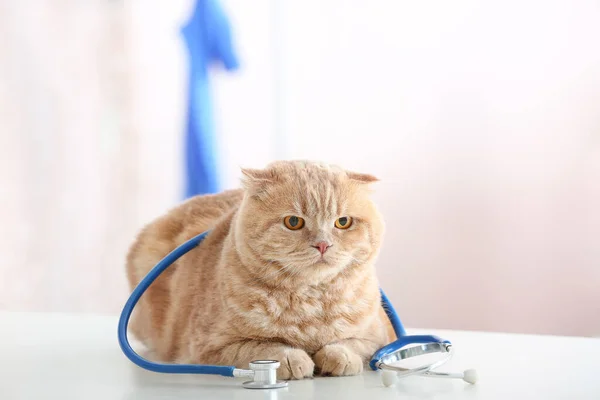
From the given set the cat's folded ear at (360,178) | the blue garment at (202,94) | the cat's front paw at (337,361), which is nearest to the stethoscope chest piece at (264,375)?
the cat's front paw at (337,361)

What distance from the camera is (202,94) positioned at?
3.06m

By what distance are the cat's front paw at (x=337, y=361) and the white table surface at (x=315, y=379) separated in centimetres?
2

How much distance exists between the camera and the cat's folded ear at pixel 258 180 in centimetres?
133

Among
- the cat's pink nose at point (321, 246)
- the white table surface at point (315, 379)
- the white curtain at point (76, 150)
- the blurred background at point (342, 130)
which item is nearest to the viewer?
the white table surface at point (315, 379)

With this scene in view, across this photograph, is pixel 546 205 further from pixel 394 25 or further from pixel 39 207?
pixel 39 207

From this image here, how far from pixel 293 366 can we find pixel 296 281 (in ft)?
0.54

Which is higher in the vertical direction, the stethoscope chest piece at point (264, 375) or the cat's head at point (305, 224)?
the cat's head at point (305, 224)

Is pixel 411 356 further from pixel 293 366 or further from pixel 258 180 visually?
pixel 258 180

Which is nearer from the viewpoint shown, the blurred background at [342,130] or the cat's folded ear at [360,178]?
the cat's folded ear at [360,178]

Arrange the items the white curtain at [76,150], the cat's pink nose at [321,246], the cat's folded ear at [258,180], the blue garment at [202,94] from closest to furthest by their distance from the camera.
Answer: the cat's pink nose at [321,246] < the cat's folded ear at [258,180] < the white curtain at [76,150] < the blue garment at [202,94]

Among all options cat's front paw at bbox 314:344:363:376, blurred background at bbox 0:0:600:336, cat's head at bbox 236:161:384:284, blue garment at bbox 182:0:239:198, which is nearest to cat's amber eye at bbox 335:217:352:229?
cat's head at bbox 236:161:384:284

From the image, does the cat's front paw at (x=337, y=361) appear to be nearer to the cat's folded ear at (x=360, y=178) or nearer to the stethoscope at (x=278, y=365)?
the stethoscope at (x=278, y=365)

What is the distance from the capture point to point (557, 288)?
2.54 metres

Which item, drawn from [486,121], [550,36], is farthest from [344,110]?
Result: [550,36]
